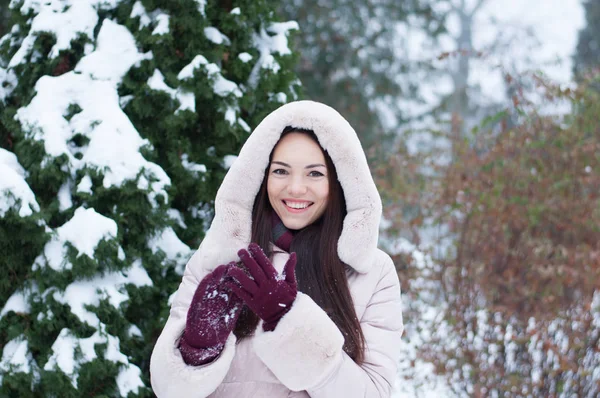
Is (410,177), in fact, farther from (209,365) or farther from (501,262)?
(209,365)

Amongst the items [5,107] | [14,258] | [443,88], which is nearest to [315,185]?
[14,258]

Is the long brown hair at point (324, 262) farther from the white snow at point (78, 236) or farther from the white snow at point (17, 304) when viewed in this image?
the white snow at point (17, 304)

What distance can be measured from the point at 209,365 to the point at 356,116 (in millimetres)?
7316

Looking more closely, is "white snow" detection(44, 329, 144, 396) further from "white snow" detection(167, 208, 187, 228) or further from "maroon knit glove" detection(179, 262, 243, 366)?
"maroon knit glove" detection(179, 262, 243, 366)

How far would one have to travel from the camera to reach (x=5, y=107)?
9.68 ft

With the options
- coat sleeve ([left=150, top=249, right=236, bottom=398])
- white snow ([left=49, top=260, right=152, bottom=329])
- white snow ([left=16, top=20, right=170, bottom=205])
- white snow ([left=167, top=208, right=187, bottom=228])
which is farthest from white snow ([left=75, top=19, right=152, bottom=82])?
coat sleeve ([left=150, top=249, right=236, bottom=398])

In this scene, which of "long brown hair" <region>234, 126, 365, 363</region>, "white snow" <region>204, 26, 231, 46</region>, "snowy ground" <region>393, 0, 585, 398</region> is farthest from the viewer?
"snowy ground" <region>393, 0, 585, 398</region>

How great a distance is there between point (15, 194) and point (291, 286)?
1307 millimetres

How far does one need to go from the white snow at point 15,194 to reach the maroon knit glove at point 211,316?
1055 millimetres

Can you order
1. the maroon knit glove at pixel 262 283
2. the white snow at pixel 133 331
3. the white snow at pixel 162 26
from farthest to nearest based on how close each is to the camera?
the white snow at pixel 162 26
the white snow at pixel 133 331
the maroon knit glove at pixel 262 283

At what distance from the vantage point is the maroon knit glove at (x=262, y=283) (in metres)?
1.72

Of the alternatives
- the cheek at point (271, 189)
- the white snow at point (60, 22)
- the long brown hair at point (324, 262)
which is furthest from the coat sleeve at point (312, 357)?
the white snow at point (60, 22)

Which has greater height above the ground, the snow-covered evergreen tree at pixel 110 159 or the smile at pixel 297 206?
the smile at pixel 297 206

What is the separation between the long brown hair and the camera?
6.51ft
